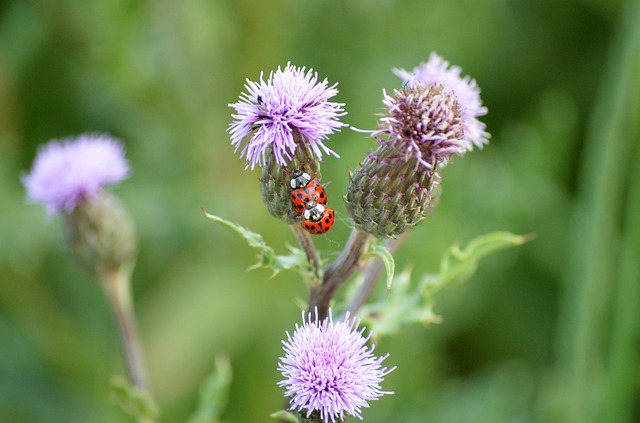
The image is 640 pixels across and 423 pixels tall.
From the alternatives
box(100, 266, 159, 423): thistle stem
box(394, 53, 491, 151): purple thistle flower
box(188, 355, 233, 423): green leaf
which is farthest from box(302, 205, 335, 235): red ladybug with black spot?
box(100, 266, 159, 423): thistle stem

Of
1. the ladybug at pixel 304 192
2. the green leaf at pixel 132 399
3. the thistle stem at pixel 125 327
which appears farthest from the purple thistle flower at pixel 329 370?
the thistle stem at pixel 125 327

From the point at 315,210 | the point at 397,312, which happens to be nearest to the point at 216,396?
the point at 397,312

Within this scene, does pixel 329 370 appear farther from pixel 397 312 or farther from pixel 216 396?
pixel 216 396

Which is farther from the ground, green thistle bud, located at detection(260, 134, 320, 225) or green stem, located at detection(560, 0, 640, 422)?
green stem, located at detection(560, 0, 640, 422)

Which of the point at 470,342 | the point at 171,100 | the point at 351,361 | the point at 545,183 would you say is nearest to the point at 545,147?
the point at 545,183

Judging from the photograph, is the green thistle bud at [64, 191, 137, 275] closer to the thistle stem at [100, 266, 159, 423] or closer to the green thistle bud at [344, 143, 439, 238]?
the thistle stem at [100, 266, 159, 423]

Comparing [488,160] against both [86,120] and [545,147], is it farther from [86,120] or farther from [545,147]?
[86,120]
